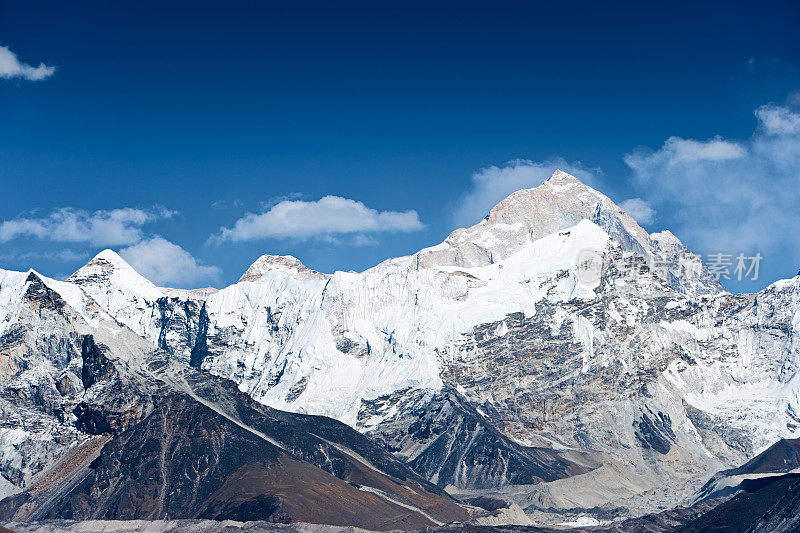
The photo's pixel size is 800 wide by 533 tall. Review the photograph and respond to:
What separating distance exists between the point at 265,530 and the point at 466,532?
33.2 metres

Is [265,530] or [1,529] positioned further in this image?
[265,530]

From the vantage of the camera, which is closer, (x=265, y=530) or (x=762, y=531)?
(x=762, y=531)

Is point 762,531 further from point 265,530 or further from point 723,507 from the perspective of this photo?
point 265,530

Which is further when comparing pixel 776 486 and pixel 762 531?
pixel 776 486

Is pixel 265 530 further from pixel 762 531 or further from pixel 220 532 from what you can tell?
pixel 762 531

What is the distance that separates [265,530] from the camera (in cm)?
19800

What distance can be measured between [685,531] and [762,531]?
41.0 m

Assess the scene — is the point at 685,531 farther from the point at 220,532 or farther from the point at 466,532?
the point at 220,532

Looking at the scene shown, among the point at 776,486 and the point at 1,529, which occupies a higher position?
the point at 776,486

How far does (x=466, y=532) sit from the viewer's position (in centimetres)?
19962

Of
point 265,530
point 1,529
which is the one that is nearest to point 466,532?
point 265,530

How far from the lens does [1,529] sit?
520ft

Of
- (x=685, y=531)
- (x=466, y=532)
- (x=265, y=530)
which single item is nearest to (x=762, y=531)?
(x=685, y=531)

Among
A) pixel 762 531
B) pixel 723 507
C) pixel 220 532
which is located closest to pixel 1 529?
pixel 220 532
